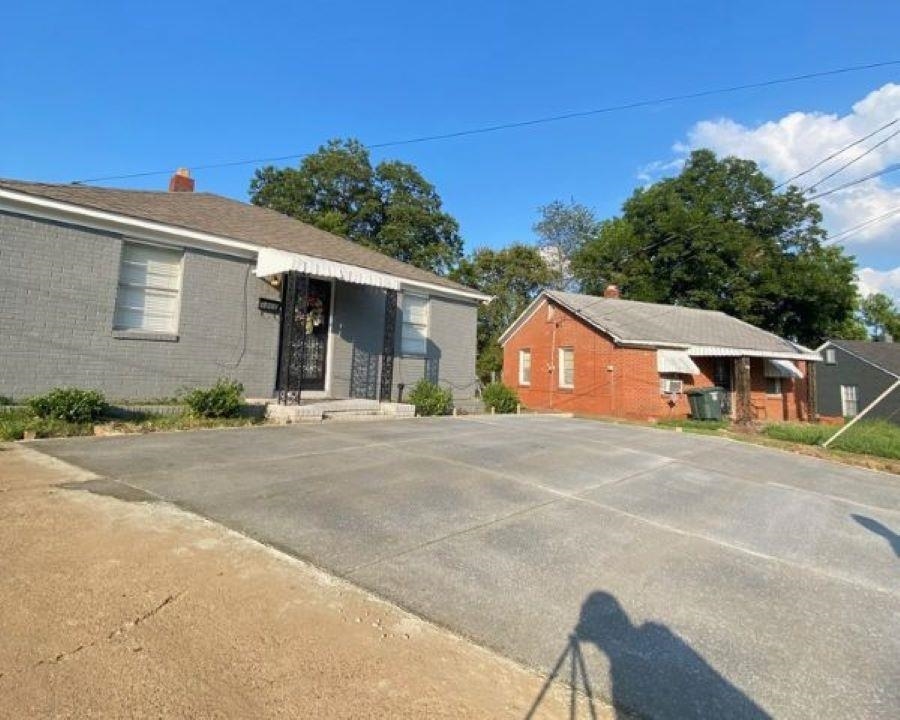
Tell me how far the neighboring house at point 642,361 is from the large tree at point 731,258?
1086 centimetres

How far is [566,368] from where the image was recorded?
22297mm

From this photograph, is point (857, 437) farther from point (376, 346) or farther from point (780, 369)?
point (780, 369)

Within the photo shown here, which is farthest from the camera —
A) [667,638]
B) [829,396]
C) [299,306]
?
[829,396]

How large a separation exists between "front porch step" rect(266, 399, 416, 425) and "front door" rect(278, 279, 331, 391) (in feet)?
3.29

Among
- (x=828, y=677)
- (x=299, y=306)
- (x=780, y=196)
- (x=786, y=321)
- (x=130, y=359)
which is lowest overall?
(x=828, y=677)

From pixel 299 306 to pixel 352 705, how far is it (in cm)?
1000

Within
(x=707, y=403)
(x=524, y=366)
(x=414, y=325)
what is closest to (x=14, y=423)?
(x=414, y=325)

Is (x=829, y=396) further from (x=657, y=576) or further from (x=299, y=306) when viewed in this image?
(x=657, y=576)

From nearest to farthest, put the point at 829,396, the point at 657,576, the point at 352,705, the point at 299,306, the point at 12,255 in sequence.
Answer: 1. the point at 352,705
2. the point at 657,576
3. the point at 12,255
4. the point at 299,306
5. the point at 829,396

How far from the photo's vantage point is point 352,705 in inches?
84.7

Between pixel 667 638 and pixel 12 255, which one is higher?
pixel 12 255

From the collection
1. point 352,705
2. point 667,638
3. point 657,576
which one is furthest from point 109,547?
point 657,576

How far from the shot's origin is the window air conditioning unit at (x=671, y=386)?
19.9 metres

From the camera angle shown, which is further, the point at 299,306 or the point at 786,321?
the point at 786,321
